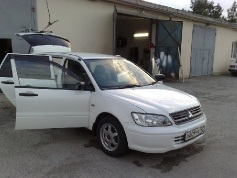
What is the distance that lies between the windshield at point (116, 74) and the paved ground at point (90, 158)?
1161mm

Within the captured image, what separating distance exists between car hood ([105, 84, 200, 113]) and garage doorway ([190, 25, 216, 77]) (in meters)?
13.2

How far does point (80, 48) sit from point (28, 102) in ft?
20.8

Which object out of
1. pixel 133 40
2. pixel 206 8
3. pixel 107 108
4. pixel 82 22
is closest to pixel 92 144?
pixel 107 108

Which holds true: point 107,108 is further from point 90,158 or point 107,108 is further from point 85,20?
point 85,20

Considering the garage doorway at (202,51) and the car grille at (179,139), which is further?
the garage doorway at (202,51)

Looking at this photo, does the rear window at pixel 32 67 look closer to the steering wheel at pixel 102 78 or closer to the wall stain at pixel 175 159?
the steering wheel at pixel 102 78

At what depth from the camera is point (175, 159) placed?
4.14 metres

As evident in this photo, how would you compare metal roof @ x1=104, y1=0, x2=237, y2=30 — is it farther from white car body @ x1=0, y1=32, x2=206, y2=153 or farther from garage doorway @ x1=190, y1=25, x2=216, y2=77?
white car body @ x1=0, y1=32, x2=206, y2=153

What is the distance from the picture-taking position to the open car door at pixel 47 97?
4.30m

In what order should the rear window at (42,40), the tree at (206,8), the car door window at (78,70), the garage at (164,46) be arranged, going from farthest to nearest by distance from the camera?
1. the tree at (206,8)
2. the garage at (164,46)
3. the rear window at (42,40)
4. the car door window at (78,70)

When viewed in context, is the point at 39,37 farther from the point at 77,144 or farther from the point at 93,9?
the point at 93,9

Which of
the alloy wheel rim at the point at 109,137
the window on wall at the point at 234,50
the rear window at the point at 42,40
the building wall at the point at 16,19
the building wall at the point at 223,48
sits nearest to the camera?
the alloy wheel rim at the point at 109,137

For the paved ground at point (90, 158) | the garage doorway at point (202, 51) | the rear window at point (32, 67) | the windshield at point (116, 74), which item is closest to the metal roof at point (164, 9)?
the garage doorway at point (202, 51)

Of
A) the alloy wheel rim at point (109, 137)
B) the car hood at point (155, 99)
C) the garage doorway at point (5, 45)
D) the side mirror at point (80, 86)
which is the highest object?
the garage doorway at point (5, 45)
